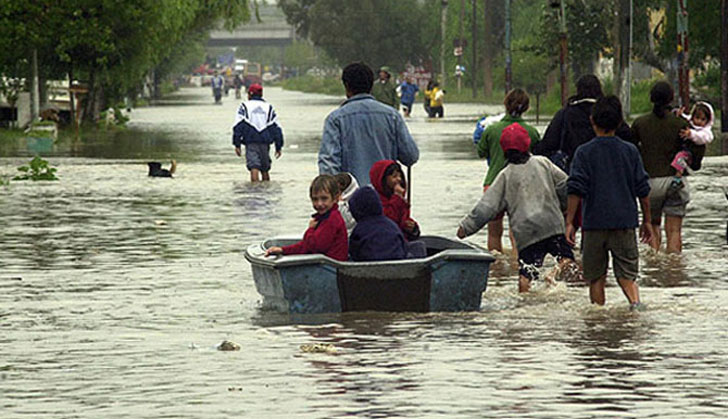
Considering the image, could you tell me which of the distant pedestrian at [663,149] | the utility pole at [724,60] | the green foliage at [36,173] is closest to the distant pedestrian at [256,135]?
the green foliage at [36,173]

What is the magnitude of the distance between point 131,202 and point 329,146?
399 inches

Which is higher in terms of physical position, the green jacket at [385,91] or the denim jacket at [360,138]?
the denim jacket at [360,138]

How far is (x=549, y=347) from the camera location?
9.99m

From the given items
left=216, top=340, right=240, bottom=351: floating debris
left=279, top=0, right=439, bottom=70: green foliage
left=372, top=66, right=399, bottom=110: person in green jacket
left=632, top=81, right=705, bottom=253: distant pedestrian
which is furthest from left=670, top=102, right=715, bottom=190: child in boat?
left=279, top=0, right=439, bottom=70: green foliage

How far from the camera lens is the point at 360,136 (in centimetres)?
1276

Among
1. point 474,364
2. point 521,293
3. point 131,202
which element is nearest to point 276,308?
point 521,293

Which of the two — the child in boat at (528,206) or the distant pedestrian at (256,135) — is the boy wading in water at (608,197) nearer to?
the child in boat at (528,206)

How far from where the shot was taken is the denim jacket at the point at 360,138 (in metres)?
12.8

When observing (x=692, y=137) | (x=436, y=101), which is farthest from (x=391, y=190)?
(x=436, y=101)

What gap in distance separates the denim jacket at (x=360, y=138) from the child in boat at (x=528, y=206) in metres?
0.75

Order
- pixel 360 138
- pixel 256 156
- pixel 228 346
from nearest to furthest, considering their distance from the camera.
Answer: pixel 228 346 → pixel 360 138 → pixel 256 156

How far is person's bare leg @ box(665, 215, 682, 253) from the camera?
1528 centimetres

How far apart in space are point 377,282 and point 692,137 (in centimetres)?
447

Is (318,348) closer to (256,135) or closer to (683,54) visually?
(256,135)
